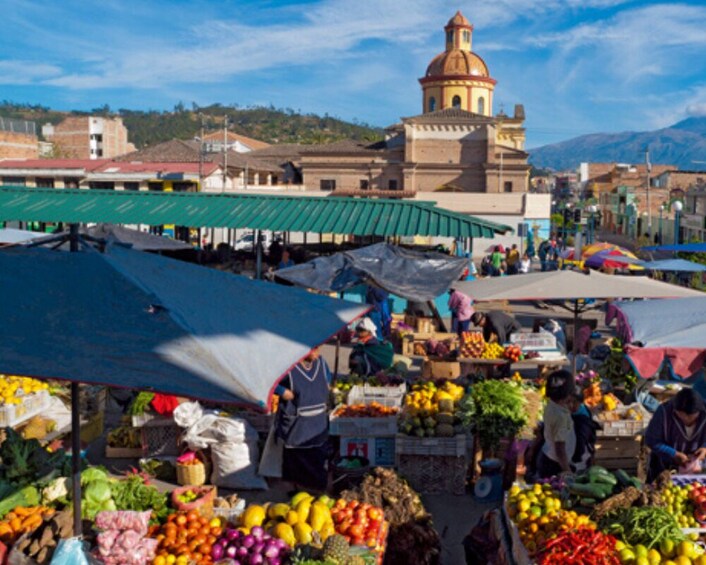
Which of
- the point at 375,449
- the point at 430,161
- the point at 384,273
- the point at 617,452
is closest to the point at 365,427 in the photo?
the point at 375,449

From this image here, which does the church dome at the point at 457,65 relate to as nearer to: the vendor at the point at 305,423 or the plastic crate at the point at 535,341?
the plastic crate at the point at 535,341

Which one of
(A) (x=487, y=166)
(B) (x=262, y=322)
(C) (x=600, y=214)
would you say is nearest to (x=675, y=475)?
(B) (x=262, y=322)

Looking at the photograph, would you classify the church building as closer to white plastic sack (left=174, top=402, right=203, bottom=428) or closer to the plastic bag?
white plastic sack (left=174, top=402, right=203, bottom=428)

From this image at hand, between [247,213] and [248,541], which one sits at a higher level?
[247,213]

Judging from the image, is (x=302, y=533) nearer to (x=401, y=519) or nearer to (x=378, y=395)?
(x=401, y=519)

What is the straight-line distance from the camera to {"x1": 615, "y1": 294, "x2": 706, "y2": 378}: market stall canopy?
Answer: 5.89 metres

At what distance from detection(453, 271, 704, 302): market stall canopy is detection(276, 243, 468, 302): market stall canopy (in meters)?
1.67

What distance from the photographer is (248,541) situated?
4.37m

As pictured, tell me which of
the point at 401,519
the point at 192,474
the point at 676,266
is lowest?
the point at 192,474

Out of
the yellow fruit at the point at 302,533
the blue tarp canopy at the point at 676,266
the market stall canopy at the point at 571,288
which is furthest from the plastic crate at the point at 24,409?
the blue tarp canopy at the point at 676,266

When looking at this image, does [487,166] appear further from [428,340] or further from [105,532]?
[105,532]

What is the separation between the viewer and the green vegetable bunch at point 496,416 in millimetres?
6859

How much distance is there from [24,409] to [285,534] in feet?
14.2

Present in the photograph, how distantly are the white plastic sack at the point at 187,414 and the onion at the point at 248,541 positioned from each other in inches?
110
